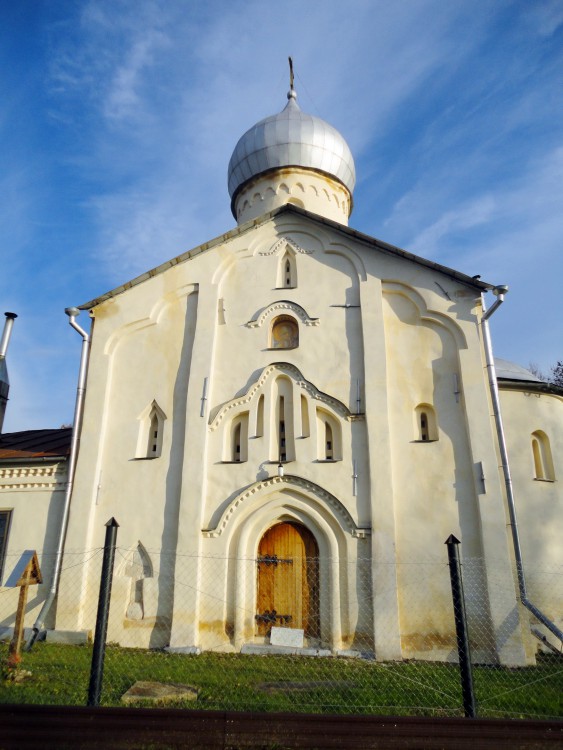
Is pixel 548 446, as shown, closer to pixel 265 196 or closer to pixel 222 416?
pixel 222 416

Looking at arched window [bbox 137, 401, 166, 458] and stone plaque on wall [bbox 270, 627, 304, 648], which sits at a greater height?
arched window [bbox 137, 401, 166, 458]

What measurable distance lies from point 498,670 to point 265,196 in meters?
13.4

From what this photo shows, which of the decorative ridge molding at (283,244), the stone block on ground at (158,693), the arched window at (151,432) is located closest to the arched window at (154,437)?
the arched window at (151,432)

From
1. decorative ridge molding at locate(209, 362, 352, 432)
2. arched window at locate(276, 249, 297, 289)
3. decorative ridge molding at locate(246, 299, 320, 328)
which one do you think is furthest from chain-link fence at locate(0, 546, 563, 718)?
arched window at locate(276, 249, 297, 289)

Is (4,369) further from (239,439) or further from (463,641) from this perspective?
(463,641)

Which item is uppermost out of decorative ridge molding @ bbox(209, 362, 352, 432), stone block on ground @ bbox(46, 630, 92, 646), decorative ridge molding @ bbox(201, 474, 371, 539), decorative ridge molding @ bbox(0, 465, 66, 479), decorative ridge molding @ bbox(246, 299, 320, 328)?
decorative ridge molding @ bbox(246, 299, 320, 328)

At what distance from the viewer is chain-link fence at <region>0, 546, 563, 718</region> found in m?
7.51

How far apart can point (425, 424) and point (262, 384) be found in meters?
3.27

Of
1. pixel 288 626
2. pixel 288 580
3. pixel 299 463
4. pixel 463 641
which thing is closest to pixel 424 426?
pixel 299 463

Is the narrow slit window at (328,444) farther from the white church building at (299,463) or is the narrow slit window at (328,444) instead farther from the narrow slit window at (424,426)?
the narrow slit window at (424,426)

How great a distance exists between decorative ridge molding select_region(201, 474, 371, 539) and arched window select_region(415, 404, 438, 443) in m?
1.96

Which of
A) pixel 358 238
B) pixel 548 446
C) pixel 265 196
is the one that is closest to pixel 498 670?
pixel 548 446

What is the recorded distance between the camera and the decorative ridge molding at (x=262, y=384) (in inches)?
444

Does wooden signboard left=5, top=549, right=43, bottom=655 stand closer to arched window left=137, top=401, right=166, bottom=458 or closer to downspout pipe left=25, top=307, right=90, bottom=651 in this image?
downspout pipe left=25, top=307, right=90, bottom=651
